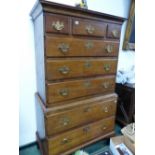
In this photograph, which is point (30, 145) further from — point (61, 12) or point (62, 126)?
point (61, 12)

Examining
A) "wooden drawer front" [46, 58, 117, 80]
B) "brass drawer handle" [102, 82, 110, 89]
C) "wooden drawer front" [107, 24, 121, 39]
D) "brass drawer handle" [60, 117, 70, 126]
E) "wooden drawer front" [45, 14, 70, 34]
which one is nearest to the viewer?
"wooden drawer front" [45, 14, 70, 34]

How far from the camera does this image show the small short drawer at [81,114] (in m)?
1.29

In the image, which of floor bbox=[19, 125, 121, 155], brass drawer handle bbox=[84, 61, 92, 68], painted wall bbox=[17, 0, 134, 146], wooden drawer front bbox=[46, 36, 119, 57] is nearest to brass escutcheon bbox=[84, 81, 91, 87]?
brass drawer handle bbox=[84, 61, 92, 68]

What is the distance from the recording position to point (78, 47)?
128 cm

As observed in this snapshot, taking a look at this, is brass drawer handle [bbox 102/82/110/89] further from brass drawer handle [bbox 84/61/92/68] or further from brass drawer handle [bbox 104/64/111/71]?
brass drawer handle [bbox 84/61/92/68]

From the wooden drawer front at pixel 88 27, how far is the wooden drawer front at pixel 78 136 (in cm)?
97

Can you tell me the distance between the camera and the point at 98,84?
1521 millimetres

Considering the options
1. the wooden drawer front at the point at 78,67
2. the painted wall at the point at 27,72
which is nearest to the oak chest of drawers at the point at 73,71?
the wooden drawer front at the point at 78,67

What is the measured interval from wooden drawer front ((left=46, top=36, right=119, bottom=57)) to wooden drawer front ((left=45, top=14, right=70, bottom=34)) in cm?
7

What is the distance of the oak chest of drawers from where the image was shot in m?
1.16

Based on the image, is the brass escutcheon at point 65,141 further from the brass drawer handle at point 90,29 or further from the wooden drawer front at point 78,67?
the brass drawer handle at point 90,29
